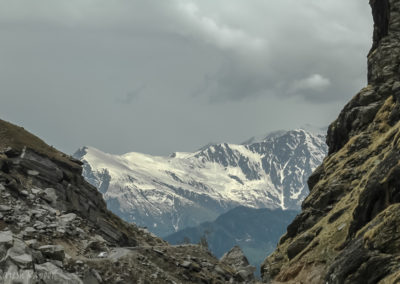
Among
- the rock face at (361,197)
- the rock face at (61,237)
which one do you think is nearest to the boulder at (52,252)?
the rock face at (61,237)

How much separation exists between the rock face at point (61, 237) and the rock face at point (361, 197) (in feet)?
37.7

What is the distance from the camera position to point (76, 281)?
37.6 m

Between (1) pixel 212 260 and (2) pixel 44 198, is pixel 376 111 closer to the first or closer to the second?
(1) pixel 212 260

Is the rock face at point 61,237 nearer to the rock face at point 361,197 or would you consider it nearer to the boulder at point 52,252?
the boulder at point 52,252

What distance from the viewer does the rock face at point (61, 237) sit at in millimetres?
36750

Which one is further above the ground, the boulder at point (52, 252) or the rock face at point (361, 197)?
the rock face at point (361, 197)

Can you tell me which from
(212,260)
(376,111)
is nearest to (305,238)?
(212,260)

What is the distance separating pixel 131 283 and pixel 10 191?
67.4ft

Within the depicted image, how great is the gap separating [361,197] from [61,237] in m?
29.6

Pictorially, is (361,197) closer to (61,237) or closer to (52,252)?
(52,252)

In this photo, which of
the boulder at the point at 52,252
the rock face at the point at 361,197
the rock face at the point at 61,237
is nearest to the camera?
the rock face at the point at 361,197

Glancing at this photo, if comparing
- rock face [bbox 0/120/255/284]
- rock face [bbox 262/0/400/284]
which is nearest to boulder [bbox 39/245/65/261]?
rock face [bbox 0/120/255/284]

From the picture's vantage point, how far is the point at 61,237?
49.2 metres

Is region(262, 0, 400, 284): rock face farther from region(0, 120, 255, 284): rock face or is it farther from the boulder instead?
the boulder
